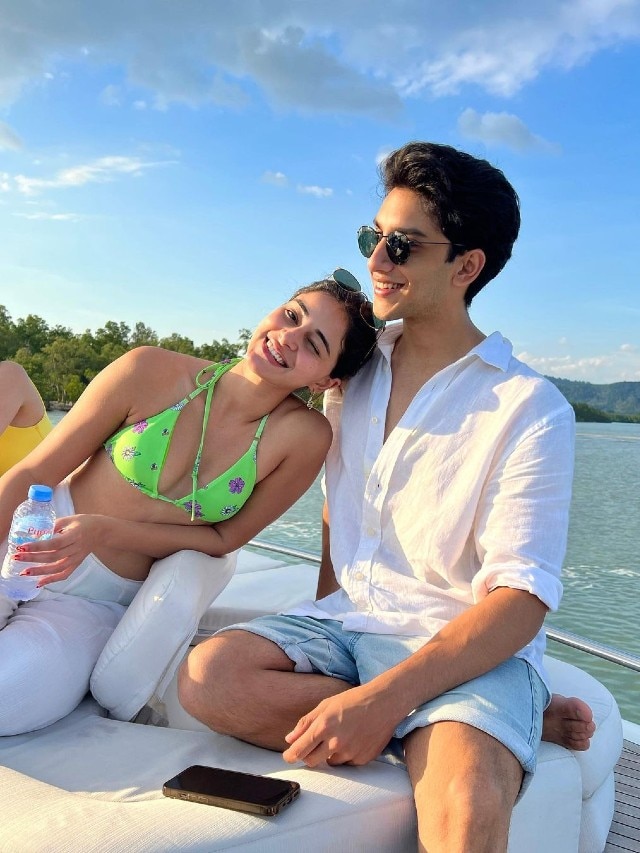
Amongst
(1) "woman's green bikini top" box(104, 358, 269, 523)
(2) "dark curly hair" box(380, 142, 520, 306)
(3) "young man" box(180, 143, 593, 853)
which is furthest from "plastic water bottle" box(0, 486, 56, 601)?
(2) "dark curly hair" box(380, 142, 520, 306)

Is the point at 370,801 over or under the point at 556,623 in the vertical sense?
over

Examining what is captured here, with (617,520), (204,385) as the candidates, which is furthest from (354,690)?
(617,520)

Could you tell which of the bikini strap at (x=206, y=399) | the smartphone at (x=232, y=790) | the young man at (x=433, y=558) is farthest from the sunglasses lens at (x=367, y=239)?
the smartphone at (x=232, y=790)

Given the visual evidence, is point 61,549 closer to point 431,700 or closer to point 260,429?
point 260,429

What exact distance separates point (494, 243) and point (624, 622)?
24.2ft

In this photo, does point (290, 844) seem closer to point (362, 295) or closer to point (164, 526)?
point (164, 526)

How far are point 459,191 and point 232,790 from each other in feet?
5.67

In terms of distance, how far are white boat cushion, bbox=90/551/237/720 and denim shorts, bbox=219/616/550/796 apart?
0.18 m

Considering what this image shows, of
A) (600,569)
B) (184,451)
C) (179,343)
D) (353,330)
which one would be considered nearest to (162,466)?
(184,451)

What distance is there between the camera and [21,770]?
1.97m

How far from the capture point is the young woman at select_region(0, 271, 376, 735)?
2562mm

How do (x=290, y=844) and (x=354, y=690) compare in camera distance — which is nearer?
(x=290, y=844)

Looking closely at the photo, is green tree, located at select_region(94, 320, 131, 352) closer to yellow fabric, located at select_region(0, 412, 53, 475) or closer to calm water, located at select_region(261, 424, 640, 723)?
calm water, located at select_region(261, 424, 640, 723)

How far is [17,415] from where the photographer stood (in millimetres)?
3242
